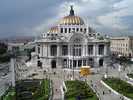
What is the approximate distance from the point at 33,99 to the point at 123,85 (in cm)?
1670

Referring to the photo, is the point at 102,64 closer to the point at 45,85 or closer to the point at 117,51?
the point at 45,85

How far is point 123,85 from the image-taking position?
55625mm

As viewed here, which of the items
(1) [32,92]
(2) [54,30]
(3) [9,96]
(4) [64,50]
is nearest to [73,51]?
(4) [64,50]

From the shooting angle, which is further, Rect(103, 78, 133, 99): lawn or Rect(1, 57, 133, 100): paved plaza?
Rect(1, 57, 133, 100): paved plaza

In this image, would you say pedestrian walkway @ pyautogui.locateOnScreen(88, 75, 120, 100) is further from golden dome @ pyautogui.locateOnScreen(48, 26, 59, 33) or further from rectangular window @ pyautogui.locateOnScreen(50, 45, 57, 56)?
golden dome @ pyautogui.locateOnScreen(48, 26, 59, 33)

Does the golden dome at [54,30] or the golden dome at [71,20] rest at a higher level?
the golden dome at [71,20]

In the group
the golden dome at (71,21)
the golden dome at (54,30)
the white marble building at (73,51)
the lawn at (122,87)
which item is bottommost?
the lawn at (122,87)

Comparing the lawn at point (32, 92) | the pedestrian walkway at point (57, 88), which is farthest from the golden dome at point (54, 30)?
the lawn at point (32, 92)

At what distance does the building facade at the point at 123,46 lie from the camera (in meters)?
123

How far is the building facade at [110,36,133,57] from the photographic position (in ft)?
405

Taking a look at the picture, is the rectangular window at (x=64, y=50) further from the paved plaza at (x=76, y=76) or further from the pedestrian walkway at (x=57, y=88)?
the pedestrian walkway at (x=57, y=88)

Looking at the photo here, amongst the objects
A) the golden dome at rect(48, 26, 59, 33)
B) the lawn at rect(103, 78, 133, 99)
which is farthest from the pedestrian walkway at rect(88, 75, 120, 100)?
the golden dome at rect(48, 26, 59, 33)

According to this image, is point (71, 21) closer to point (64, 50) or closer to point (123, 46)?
point (64, 50)

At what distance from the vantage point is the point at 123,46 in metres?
128
